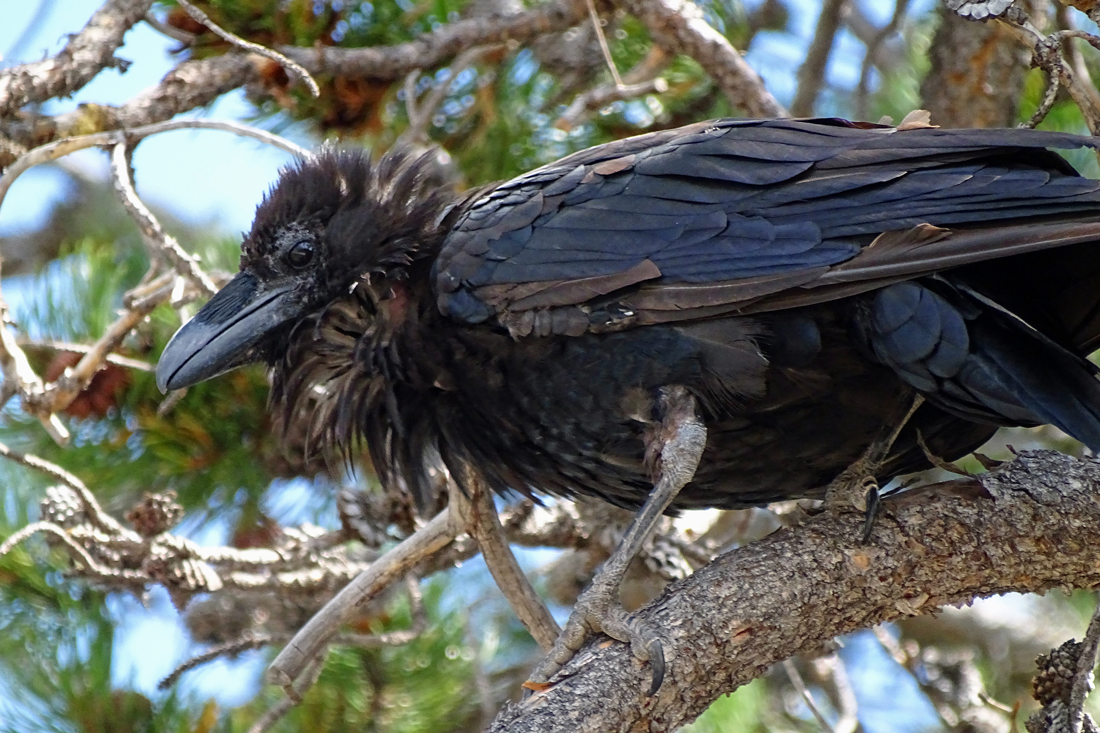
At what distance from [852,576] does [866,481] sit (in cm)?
27

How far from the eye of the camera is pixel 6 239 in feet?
15.7

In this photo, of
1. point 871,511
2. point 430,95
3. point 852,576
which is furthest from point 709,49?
point 852,576

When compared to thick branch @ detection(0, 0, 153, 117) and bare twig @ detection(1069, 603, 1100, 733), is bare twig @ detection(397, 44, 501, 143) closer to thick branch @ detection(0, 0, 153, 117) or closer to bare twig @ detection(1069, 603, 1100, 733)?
thick branch @ detection(0, 0, 153, 117)

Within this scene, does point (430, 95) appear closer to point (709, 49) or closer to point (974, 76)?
point (709, 49)

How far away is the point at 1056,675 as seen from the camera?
96.3 inches

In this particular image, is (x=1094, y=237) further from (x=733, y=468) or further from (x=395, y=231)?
(x=395, y=231)

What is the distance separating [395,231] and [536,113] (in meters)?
1.32

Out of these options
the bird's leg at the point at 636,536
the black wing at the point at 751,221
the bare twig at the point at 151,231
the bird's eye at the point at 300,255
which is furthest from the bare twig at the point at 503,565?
the bare twig at the point at 151,231

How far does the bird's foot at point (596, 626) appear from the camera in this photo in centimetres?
223

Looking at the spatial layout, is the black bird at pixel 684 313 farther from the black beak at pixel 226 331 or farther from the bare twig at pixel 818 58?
the bare twig at pixel 818 58

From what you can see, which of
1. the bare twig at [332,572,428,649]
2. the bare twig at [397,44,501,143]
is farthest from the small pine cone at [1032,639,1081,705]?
the bare twig at [397,44,501,143]

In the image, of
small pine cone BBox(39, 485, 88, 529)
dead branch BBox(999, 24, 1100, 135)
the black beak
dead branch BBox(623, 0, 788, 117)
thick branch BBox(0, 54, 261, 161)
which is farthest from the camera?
dead branch BBox(623, 0, 788, 117)

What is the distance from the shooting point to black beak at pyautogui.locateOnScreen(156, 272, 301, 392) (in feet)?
8.73

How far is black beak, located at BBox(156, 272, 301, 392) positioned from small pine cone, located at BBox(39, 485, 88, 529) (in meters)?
0.47
